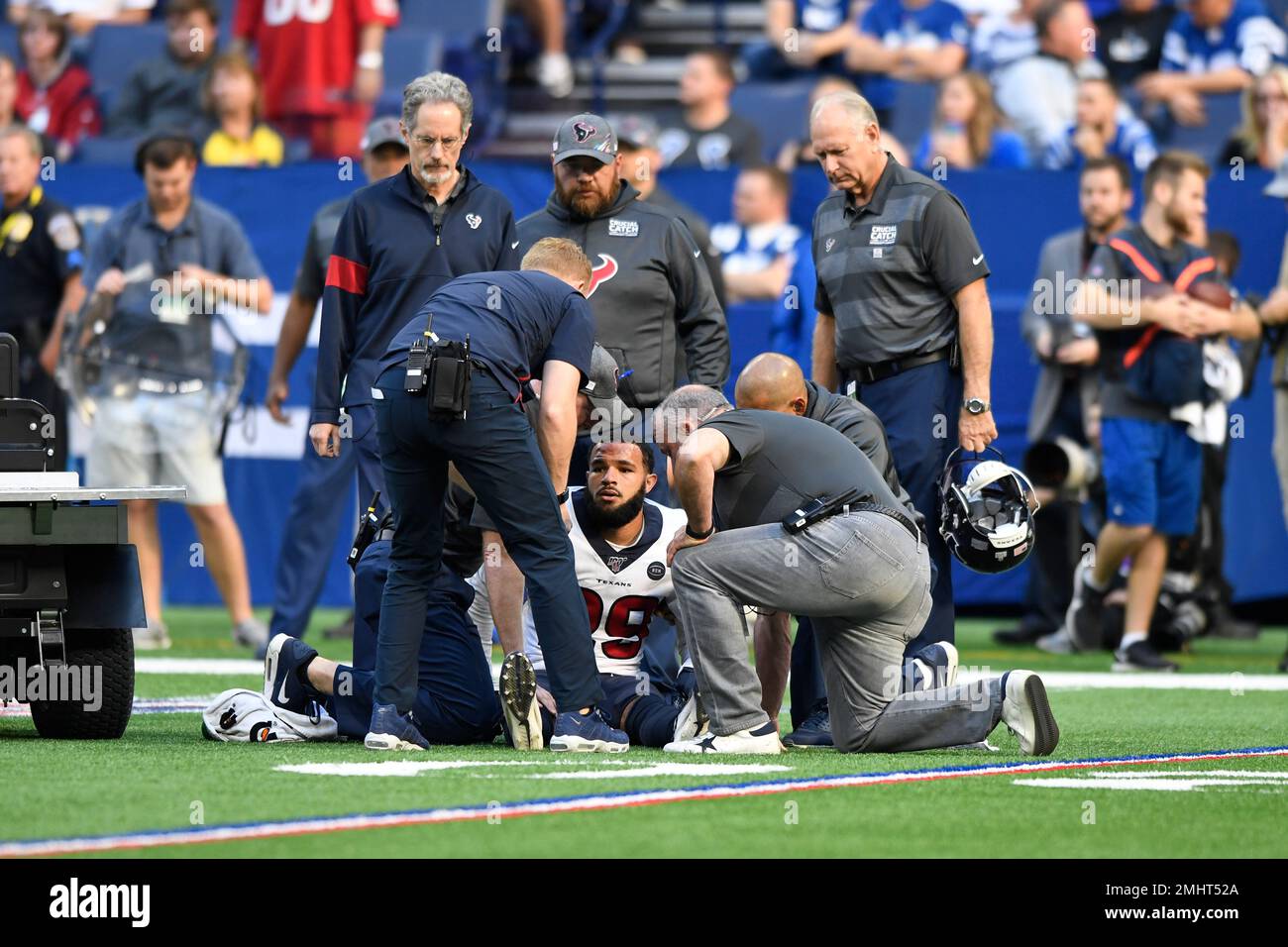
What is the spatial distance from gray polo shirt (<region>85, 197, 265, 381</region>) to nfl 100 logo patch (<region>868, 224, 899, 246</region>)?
14.3 ft

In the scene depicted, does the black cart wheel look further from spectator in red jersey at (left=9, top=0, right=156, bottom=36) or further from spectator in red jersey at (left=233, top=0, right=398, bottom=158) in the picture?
spectator in red jersey at (left=9, top=0, right=156, bottom=36)

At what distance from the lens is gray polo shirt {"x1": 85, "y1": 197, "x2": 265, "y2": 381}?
1150 cm

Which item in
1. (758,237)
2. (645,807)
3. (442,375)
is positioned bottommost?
(645,807)

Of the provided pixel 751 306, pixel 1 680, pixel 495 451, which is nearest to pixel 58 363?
pixel 751 306

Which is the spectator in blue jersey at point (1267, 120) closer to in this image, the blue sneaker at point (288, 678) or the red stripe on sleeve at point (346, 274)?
the red stripe on sleeve at point (346, 274)

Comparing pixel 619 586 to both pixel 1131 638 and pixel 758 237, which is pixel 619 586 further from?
A: pixel 758 237

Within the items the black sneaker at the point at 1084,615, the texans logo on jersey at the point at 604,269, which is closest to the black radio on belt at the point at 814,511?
the texans logo on jersey at the point at 604,269

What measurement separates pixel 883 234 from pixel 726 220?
4925mm

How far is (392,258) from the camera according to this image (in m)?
8.05

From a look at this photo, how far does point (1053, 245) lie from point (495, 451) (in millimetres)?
6028

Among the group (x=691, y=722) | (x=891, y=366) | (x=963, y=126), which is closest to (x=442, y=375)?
(x=691, y=722)

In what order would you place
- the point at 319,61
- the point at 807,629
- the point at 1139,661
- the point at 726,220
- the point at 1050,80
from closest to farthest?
the point at 807,629, the point at 1139,661, the point at 726,220, the point at 1050,80, the point at 319,61

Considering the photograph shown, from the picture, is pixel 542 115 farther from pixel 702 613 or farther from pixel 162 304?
pixel 702 613

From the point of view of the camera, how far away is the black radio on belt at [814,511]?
22.5 ft
